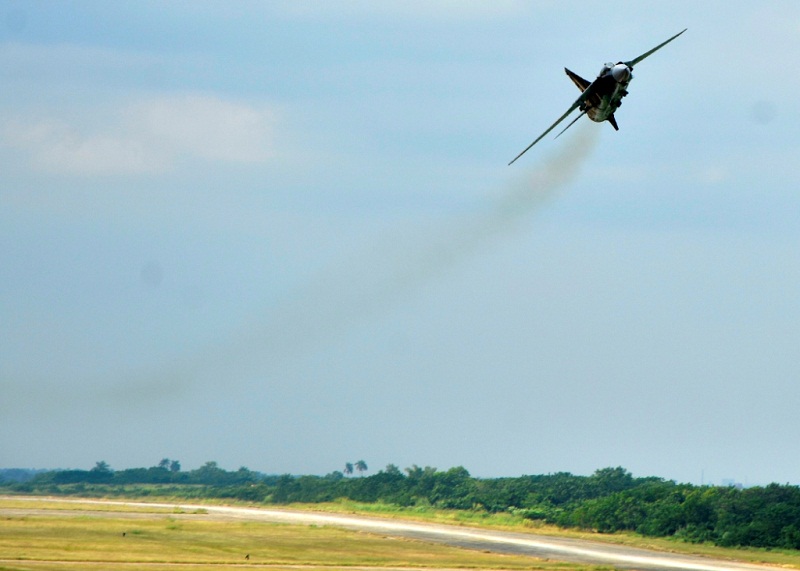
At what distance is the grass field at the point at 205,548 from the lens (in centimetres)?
6700

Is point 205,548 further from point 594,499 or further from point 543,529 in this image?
point 594,499

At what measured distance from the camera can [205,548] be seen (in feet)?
255

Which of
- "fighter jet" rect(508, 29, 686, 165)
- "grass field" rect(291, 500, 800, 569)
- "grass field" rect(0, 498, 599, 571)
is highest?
"fighter jet" rect(508, 29, 686, 165)

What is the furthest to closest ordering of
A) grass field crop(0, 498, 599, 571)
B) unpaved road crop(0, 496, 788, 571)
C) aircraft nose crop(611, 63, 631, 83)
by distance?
unpaved road crop(0, 496, 788, 571) → grass field crop(0, 498, 599, 571) → aircraft nose crop(611, 63, 631, 83)

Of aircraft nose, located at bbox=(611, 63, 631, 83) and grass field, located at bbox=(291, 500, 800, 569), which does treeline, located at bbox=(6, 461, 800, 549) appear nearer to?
grass field, located at bbox=(291, 500, 800, 569)

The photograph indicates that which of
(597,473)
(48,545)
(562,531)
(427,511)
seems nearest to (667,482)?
(597,473)

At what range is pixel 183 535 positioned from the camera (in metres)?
87.8

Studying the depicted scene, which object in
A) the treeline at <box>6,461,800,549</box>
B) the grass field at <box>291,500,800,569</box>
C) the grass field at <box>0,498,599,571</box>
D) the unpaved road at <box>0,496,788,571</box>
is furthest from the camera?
the treeline at <box>6,461,800,549</box>

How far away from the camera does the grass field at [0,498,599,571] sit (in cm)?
6700

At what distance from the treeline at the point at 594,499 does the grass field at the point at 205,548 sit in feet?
82.0

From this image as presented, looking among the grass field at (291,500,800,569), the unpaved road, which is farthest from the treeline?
the unpaved road

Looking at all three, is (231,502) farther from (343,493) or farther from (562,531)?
→ (562,531)

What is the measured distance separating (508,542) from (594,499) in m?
40.1

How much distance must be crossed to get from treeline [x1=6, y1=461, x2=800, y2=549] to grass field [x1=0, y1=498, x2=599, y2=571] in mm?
24995
